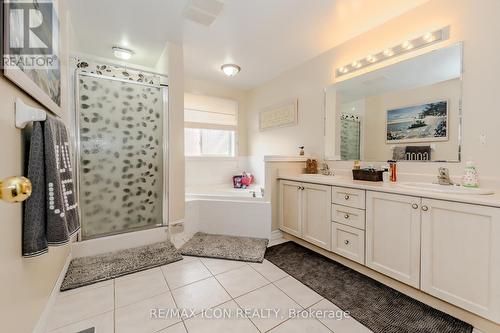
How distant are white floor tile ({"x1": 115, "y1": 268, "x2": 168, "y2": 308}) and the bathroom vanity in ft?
4.97

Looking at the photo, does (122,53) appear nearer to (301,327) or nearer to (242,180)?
(242,180)

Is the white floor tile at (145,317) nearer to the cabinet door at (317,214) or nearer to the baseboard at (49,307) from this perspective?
the baseboard at (49,307)

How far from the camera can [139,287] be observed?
164cm

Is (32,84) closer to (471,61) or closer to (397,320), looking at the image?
(397,320)

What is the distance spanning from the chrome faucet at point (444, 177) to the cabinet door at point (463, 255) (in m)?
0.46

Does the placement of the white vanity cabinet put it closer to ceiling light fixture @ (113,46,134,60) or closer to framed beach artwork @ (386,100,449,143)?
framed beach artwork @ (386,100,449,143)

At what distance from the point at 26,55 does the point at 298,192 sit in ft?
7.40

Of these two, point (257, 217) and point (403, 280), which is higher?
point (257, 217)

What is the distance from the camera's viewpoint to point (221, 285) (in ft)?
5.46

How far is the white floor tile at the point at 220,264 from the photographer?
6.24 ft

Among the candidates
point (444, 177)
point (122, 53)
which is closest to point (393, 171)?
point (444, 177)

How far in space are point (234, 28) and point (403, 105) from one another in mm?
1857

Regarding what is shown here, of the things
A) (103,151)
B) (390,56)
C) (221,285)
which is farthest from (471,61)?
(103,151)

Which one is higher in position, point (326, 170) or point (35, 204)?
point (326, 170)
